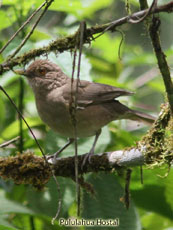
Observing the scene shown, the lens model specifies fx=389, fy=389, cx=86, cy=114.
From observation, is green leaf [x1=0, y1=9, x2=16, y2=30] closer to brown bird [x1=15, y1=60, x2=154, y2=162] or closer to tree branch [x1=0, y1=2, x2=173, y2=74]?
brown bird [x1=15, y1=60, x2=154, y2=162]

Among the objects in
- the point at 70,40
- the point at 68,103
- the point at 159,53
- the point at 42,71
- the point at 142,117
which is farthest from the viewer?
the point at 42,71

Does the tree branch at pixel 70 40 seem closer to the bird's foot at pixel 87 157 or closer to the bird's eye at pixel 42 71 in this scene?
the bird's foot at pixel 87 157

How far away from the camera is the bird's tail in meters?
3.97

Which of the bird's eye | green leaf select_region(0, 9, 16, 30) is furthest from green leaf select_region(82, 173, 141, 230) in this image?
green leaf select_region(0, 9, 16, 30)

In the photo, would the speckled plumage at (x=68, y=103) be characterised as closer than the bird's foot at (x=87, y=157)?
No

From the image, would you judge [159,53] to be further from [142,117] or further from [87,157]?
[142,117]

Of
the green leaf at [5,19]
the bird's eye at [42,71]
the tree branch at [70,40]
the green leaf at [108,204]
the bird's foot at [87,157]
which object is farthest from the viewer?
the bird's eye at [42,71]

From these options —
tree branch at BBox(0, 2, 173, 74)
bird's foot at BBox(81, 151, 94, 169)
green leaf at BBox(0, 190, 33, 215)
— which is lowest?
green leaf at BBox(0, 190, 33, 215)

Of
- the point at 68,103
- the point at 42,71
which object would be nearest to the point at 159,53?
the point at 68,103

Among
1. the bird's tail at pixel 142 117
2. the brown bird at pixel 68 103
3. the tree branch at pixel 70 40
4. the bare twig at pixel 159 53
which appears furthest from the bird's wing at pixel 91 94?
the bare twig at pixel 159 53

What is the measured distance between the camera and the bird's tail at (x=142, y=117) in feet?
13.0

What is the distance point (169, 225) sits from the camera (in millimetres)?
3609

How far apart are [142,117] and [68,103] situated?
0.80 m

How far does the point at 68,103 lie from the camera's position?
3879 millimetres
